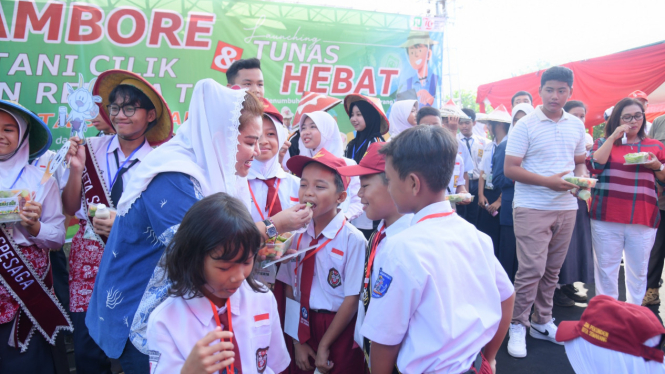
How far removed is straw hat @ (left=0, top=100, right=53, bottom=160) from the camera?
227cm

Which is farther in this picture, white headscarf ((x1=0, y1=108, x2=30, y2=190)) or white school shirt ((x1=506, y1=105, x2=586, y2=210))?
white school shirt ((x1=506, y1=105, x2=586, y2=210))

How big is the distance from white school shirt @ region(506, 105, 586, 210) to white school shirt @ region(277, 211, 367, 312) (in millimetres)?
1912

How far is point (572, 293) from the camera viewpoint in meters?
4.49

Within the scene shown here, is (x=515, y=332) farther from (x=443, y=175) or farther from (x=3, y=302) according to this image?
(x=3, y=302)

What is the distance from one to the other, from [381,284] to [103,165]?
1.84m

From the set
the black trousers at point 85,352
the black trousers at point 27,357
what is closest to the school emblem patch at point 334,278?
the black trousers at point 85,352

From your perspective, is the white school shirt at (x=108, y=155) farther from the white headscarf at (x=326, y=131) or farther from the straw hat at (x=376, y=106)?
the straw hat at (x=376, y=106)

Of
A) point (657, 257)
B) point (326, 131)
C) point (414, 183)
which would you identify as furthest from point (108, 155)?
point (657, 257)

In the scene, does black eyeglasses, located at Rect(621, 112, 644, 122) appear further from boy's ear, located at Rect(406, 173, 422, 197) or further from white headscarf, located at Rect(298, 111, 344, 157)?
boy's ear, located at Rect(406, 173, 422, 197)

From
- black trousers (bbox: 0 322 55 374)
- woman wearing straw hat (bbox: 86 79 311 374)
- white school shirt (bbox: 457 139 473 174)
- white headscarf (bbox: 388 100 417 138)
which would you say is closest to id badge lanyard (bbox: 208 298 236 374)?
woman wearing straw hat (bbox: 86 79 311 374)

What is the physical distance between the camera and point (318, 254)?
2125mm

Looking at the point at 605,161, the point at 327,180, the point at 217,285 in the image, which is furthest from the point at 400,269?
the point at 605,161

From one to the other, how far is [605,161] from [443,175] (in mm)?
3074

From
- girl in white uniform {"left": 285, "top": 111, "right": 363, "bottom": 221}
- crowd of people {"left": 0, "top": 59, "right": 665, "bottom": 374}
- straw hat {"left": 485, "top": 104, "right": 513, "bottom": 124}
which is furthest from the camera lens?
straw hat {"left": 485, "top": 104, "right": 513, "bottom": 124}
